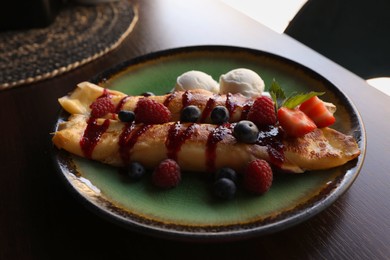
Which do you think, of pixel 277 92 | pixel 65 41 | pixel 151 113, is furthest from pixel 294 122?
pixel 65 41

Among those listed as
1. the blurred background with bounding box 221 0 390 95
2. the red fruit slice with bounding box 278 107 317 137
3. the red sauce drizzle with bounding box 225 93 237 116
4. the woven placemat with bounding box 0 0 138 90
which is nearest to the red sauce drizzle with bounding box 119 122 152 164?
the red sauce drizzle with bounding box 225 93 237 116

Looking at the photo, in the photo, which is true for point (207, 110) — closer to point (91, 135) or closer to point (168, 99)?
point (168, 99)

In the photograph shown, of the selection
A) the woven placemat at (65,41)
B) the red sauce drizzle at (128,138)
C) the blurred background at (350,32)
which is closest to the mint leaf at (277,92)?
the red sauce drizzle at (128,138)

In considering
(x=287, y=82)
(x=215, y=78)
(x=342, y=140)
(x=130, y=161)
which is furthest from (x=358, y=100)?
(x=130, y=161)

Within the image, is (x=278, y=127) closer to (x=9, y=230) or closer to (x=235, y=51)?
(x=235, y=51)

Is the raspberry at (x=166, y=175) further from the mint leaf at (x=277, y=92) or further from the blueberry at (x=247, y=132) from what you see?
the mint leaf at (x=277, y=92)
